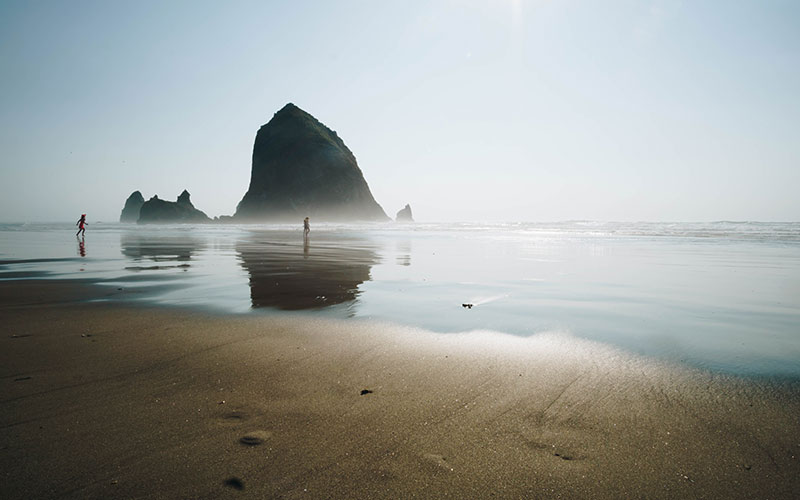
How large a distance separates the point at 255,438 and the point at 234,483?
467 mm

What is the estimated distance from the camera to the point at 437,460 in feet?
8.27

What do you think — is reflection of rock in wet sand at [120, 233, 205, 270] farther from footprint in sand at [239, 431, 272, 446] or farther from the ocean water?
footprint in sand at [239, 431, 272, 446]

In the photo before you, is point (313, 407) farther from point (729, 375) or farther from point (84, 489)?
point (729, 375)

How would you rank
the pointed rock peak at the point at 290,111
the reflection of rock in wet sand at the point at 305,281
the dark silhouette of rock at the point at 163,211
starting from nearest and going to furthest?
the reflection of rock in wet sand at the point at 305,281 < the pointed rock peak at the point at 290,111 < the dark silhouette of rock at the point at 163,211

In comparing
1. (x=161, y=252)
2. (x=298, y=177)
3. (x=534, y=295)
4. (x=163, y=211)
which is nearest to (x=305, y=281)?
(x=534, y=295)

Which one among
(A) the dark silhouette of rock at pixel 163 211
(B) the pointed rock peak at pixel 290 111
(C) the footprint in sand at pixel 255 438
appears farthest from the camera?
(A) the dark silhouette of rock at pixel 163 211

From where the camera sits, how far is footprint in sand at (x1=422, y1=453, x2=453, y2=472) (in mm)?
2457

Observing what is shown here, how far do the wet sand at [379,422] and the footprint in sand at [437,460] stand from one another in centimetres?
2

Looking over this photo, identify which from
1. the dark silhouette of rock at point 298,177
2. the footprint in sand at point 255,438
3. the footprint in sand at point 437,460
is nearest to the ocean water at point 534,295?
the footprint in sand at point 437,460

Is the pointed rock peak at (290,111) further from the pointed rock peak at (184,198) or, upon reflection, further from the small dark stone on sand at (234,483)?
the small dark stone on sand at (234,483)

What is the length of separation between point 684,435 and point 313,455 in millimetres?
2678

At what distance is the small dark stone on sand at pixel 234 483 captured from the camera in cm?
225

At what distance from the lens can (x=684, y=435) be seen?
9.24 ft

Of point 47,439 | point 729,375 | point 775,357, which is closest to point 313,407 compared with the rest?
point 47,439
